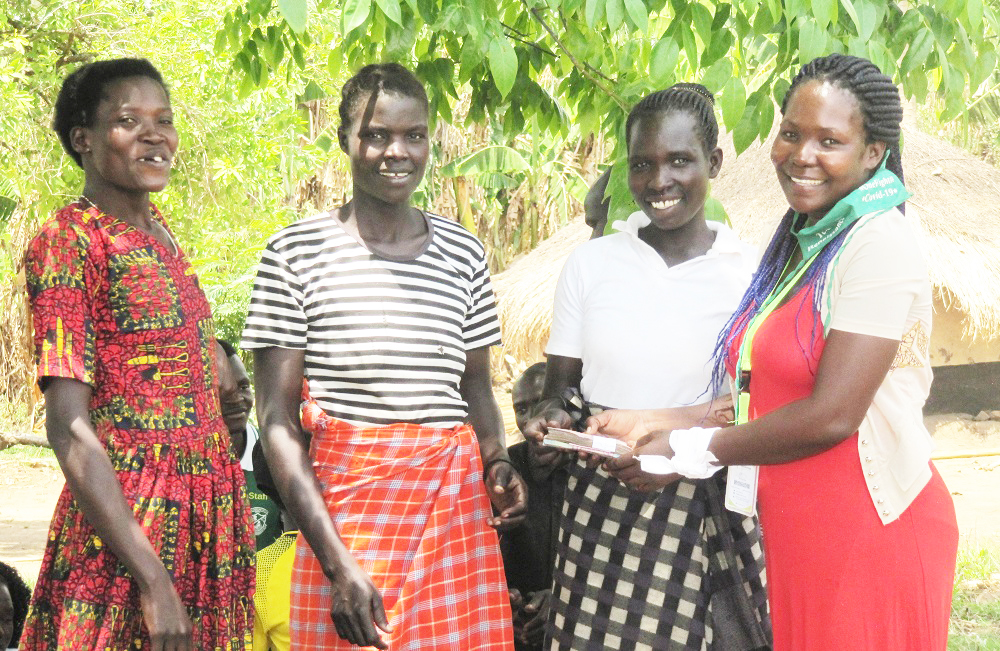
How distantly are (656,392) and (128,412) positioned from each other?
1097mm

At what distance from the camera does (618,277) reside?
8.18 ft

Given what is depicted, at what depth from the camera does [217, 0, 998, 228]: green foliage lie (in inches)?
90.8

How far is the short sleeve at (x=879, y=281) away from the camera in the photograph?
1.89 meters

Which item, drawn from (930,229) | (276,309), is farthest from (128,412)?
(930,229)

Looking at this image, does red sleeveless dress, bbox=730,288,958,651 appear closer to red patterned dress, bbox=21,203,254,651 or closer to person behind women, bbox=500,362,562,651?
person behind women, bbox=500,362,562,651

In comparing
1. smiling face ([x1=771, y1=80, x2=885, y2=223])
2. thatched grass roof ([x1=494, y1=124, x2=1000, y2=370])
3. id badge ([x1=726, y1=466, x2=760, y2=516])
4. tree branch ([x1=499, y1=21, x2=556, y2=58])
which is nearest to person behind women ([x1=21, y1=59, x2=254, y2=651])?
id badge ([x1=726, y1=466, x2=760, y2=516])

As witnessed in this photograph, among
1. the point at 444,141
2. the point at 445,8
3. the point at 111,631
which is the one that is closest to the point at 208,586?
the point at 111,631

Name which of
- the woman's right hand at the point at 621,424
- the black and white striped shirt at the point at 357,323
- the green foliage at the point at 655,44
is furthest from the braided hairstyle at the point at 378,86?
the woman's right hand at the point at 621,424

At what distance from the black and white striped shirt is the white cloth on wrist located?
48 centimetres

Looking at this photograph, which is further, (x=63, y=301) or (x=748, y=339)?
(x=748, y=339)

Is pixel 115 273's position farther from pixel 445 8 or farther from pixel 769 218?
pixel 769 218

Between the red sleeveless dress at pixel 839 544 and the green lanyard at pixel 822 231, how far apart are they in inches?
1.1

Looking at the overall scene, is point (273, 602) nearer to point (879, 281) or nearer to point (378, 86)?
point (378, 86)

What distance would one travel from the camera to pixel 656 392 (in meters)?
2.39
